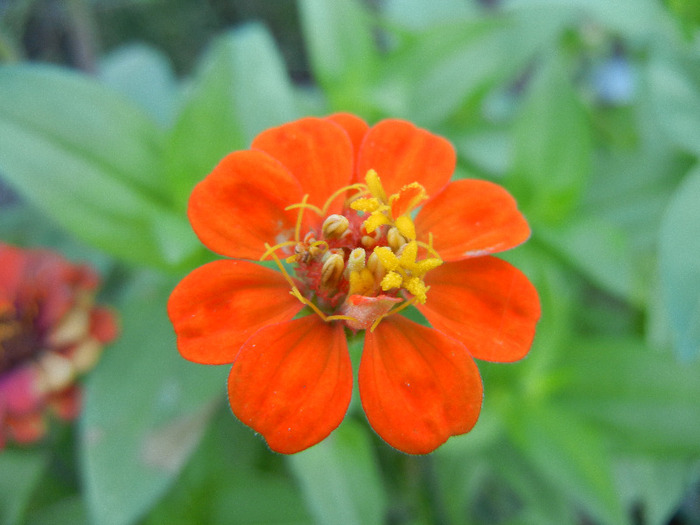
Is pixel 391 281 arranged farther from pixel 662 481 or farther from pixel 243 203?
pixel 662 481

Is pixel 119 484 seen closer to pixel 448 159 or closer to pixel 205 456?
pixel 205 456

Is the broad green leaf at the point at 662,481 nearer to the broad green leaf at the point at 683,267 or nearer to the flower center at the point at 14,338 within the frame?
the broad green leaf at the point at 683,267

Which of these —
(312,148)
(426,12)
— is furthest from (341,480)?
(426,12)

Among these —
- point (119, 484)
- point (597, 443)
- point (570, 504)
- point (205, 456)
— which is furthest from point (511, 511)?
point (119, 484)

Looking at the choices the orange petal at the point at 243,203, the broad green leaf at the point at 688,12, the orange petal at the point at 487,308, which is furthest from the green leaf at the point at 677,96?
the orange petal at the point at 243,203

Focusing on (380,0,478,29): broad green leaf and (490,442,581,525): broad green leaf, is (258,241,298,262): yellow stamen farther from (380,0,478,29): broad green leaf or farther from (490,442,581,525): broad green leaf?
(380,0,478,29): broad green leaf
